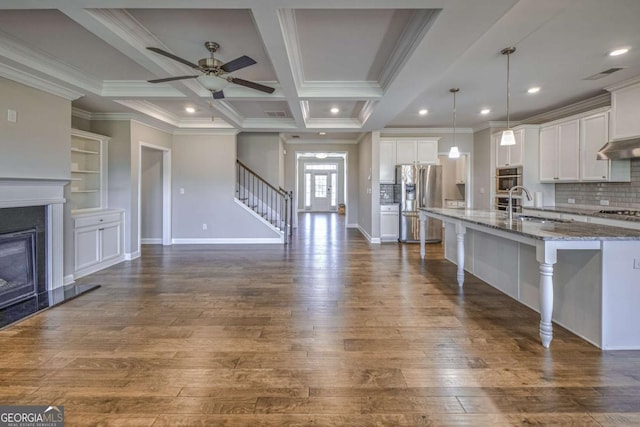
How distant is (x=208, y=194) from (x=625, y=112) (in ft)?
23.8

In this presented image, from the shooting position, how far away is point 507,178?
6676 mm

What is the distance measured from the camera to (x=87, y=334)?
111 inches

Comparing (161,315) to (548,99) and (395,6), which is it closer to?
(395,6)

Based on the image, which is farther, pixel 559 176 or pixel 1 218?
pixel 559 176

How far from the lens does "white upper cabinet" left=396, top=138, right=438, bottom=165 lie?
7629 millimetres

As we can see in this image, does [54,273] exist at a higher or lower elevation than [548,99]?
lower

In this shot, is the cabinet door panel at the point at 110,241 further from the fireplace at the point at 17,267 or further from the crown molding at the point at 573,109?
the crown molding at the point at 573,109

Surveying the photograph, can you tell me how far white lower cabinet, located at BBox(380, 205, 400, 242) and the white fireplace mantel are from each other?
579 centimetres

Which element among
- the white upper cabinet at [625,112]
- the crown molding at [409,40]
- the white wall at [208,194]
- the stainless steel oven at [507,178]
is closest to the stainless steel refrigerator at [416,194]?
the stainless steel oven at [507,178]

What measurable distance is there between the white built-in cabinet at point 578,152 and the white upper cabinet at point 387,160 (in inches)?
111

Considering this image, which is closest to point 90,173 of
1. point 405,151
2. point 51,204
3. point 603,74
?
point 51,204

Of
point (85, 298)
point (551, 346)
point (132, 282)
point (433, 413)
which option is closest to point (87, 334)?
point (85, 298)

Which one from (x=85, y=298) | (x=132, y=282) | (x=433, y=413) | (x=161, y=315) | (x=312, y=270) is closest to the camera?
(x=433, y=413)

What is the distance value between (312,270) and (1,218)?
11.8 ft
